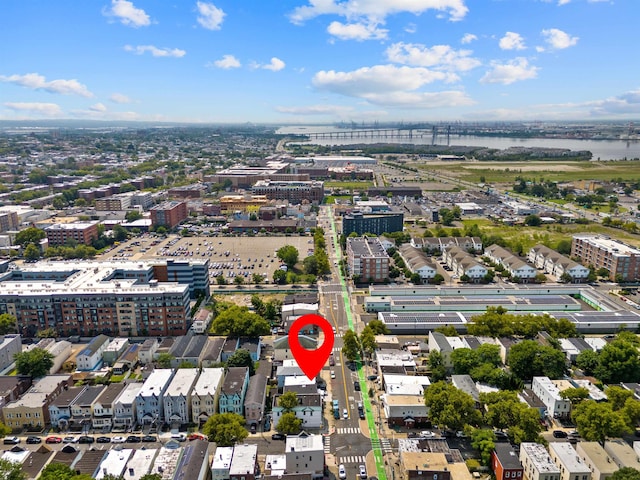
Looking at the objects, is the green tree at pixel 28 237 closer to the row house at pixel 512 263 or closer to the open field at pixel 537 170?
the row house at pixel 512 263

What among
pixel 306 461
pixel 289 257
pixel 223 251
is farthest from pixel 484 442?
pixel 223 251

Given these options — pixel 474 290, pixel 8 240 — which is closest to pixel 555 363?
pixel 474 290

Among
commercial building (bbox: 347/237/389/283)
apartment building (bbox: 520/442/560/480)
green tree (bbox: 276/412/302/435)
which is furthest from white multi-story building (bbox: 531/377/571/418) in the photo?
commercial building (bbox: 347/237/389/283)

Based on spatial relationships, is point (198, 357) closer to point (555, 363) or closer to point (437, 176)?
point (555, 363)

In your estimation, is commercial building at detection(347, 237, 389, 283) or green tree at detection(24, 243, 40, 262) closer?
commercial building at detection(347, 237, 389, 283)

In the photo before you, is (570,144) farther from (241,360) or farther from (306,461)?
(306,461)

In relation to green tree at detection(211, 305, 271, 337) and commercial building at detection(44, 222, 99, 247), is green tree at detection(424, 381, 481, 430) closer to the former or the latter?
green tree at detection(211, 305, 271, 337)
